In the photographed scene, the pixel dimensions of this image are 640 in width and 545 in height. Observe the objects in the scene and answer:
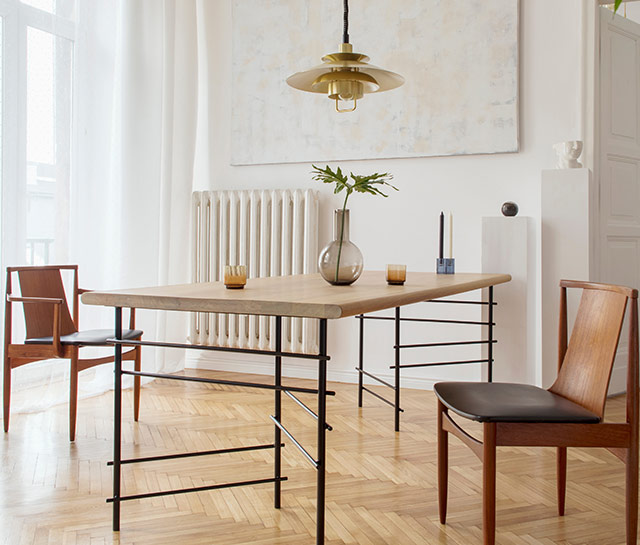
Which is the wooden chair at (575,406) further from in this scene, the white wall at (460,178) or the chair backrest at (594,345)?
the white wall at (460,178)

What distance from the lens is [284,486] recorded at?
101 inches

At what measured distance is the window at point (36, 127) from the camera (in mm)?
3658

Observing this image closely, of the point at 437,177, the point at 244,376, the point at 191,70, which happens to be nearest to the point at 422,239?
the point at 437,177

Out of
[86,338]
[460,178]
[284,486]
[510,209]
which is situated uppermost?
[460,178]

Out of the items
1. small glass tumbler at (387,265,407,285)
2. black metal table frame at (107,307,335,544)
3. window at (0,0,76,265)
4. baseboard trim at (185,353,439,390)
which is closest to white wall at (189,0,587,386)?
baseboard trim at (185,353,439,390)

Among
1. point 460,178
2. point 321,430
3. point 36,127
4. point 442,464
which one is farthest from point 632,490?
point 36,127

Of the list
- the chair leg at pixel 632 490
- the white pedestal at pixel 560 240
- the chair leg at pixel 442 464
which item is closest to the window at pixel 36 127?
the chair leg at pixel 442 464

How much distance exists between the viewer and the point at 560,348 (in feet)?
7.36

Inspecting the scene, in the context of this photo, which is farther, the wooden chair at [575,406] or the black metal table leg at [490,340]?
the black metal table leg at [490,340]

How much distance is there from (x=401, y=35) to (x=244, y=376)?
257 centimetres

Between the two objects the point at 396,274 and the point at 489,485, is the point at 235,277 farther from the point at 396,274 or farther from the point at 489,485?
the point at 489,485

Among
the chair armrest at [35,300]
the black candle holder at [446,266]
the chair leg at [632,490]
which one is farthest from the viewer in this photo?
the black candle holder at [446,266]

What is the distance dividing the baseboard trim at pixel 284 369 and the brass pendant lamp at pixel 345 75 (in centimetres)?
237

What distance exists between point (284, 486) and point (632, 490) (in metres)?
1.24
